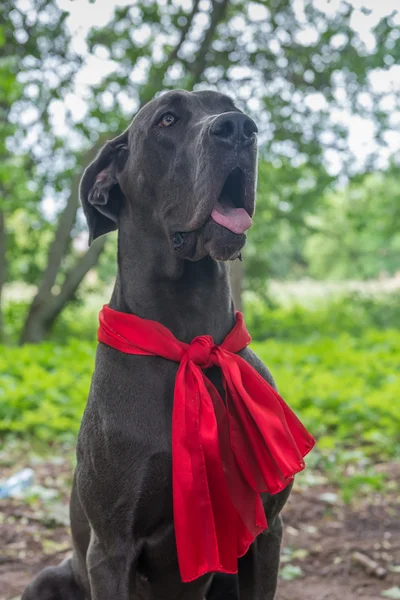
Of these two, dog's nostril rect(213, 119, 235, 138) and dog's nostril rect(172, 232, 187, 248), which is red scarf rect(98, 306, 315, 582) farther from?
dog's nostril rect(213, 119, 235, 138)

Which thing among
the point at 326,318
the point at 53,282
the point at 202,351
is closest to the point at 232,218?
the point at 202,351

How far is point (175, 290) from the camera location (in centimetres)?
244

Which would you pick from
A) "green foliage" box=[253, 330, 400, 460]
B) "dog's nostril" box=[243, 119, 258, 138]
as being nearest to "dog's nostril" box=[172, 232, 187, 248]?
"dog's nostril" box=[243, 119, 258, 138]

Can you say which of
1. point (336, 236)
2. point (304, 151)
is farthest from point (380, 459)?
point (336, 236)

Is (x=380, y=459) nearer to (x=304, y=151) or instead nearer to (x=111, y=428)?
(x=111, y=428)

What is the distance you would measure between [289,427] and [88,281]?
11.7 m

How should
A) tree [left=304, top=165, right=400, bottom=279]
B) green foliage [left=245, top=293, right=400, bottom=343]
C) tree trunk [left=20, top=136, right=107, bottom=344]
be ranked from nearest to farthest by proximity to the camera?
tree trunk [left=20, top=136, right=107, bottom=344], tree [left=304, top=165, right=400, bottom=279], green foliage [left=245, top=293, right=400, bottom=343]

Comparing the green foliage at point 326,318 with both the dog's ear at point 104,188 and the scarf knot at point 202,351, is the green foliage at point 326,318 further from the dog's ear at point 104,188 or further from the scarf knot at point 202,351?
the scarf knot at point 202,351

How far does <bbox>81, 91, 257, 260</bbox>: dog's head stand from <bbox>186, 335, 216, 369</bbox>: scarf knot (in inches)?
11.3

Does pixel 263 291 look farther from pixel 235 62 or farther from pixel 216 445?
pixel 216 445

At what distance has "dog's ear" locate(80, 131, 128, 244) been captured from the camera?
2569 mm

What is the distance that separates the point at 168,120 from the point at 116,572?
1578mm

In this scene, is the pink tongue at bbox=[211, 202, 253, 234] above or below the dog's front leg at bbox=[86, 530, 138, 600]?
above

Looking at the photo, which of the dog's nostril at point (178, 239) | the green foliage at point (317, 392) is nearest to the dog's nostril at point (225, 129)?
the dog's nostril at point (178, 239)
